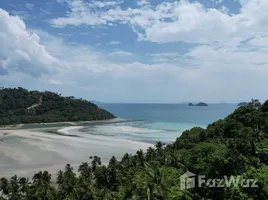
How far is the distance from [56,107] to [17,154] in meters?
123

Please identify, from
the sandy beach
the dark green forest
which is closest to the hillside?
the sandy beach

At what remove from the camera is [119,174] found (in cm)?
4119

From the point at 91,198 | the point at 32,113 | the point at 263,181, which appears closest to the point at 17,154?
the point at 91,198

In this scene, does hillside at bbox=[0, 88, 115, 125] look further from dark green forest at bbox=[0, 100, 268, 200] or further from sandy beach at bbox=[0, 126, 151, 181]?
dark green forest at bbox=[0, 100, 268, 200]

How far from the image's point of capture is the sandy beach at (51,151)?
62219 mm

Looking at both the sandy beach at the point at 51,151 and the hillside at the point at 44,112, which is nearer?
the sandy beach at the point at 51,151

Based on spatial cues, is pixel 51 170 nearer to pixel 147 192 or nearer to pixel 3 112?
pixel 147 192

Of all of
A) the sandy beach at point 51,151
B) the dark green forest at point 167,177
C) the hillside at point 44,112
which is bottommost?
the sandy beach at point 51,151

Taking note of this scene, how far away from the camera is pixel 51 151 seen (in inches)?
3132

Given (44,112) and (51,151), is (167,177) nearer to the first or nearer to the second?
(51,151)

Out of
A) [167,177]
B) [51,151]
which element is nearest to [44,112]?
[51,151]

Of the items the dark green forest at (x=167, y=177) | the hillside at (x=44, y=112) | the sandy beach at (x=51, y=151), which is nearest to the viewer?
the dark green forest at (x=167, y=177)

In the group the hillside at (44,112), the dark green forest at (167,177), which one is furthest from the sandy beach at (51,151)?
the hillside at (44,112)

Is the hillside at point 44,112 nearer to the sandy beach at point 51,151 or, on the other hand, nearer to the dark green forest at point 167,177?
the sandy beach at point 51,151
